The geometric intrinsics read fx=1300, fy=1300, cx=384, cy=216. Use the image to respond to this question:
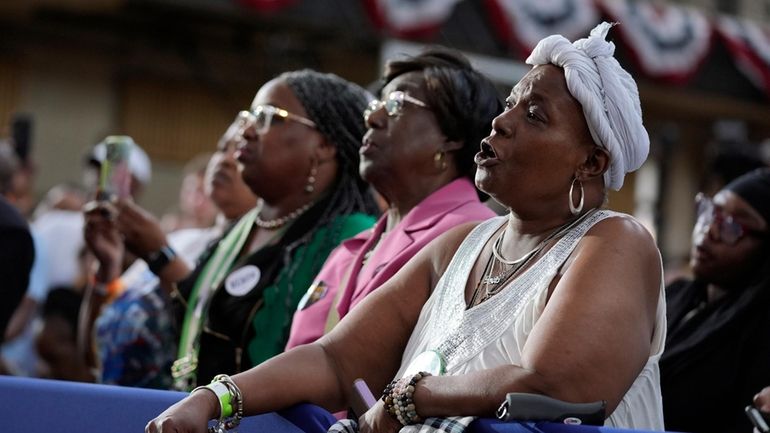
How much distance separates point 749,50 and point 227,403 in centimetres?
1490

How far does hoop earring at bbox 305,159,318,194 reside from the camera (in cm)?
469

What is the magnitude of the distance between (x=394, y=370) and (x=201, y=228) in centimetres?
452

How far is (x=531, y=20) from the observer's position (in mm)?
13891

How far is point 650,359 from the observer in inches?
113

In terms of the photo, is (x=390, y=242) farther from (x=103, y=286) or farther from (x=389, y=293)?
(x=103, y=286)

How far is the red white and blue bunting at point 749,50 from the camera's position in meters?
16.6

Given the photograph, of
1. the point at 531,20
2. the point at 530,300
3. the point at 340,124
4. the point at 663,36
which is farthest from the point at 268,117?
the point at 663,36

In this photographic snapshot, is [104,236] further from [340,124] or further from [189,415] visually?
[189,415]

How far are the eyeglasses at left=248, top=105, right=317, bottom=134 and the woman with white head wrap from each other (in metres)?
1.46

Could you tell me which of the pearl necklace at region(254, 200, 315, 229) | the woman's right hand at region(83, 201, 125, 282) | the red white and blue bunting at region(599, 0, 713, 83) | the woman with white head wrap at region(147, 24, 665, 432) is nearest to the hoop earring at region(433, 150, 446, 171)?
the pearl necklace at region(254, 200, 315, 229)

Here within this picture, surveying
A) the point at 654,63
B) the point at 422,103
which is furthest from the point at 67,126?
the point at 422,103

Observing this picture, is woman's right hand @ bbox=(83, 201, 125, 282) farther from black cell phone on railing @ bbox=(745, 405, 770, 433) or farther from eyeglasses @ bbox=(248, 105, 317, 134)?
black cell phone on railing @ bbox=(745, 405, 770, 433)

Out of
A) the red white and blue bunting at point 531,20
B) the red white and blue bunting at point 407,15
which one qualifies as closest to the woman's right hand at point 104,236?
the red white and blue bunting at point 407,15

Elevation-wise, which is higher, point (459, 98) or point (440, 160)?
point (459, 98)
